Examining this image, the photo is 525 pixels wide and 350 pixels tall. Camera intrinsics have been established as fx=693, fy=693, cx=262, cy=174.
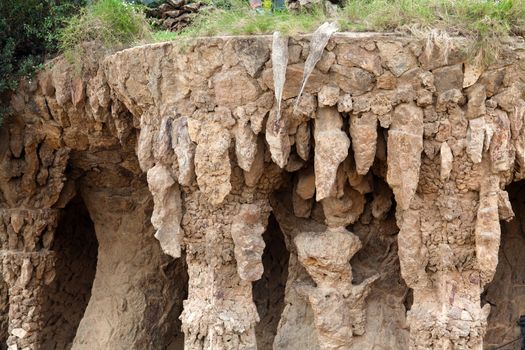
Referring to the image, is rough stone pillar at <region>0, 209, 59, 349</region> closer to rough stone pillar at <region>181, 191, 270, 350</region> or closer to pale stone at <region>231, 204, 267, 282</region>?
rough stone pillar at <region>181, 191, 270, 350</region>

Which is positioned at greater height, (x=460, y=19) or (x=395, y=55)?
(x=460, y=19)

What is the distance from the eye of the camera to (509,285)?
19.0 feet

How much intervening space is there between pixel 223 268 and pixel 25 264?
291 centimetres

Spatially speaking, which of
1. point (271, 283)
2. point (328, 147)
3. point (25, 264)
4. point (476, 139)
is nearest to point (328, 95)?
point (328, 147)

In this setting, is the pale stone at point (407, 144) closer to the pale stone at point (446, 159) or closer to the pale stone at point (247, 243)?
the pale stone at point (446, 159)

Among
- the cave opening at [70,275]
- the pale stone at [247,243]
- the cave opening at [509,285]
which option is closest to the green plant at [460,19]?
the pale stone at [247,243]

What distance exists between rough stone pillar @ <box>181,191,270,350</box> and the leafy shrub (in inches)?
96.8

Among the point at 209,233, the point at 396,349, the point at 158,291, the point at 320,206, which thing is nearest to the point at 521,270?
the point at 396,349

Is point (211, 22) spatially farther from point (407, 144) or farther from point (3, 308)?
point (3, 308)

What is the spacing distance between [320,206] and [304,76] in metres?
1.20

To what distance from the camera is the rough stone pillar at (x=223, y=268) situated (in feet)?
15.6

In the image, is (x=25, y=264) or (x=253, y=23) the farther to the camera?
(x=25, y=264)

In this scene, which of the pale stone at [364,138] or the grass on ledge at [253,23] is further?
the grass on ledge at [253,23]

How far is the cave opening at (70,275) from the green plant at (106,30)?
2.49 m
